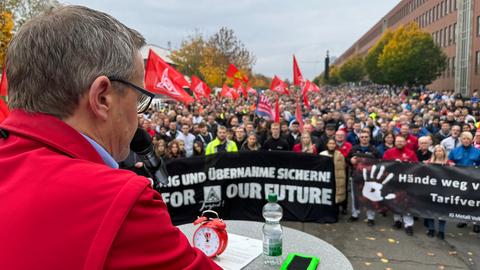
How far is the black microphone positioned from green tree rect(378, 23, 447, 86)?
2194 inches

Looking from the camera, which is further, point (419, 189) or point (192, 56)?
point (192, 56)

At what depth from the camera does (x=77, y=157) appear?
3.23 ft

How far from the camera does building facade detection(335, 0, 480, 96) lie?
45.1 m

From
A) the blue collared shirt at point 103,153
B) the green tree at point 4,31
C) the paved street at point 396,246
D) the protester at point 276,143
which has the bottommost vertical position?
the paved street at point 396,246

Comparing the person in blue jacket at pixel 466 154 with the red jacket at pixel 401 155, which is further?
the red jacket at pixel 401 155

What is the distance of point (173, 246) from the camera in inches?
35.9

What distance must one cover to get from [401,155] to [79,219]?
322 inches

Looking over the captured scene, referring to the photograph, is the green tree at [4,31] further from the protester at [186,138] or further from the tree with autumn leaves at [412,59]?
the tree with autumn leaves at [412,59]

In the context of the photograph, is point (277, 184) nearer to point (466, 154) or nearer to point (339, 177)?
point (339, 177)

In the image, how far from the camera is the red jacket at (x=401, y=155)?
8.07 meters

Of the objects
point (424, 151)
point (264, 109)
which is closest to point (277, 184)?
point (424, 151)

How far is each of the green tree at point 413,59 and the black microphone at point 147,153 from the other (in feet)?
183

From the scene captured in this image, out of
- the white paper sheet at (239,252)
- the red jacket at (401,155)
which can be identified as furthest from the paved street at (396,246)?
the white paper sheet at (239,252)

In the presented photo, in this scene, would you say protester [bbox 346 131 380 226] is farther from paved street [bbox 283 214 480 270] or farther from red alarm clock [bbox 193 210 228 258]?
red alarm clock [bbox 193 210 228 258]
